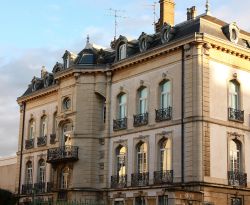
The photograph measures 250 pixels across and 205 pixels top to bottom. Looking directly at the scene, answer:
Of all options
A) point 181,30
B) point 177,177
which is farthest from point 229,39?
point 177,177

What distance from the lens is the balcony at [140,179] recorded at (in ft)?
120

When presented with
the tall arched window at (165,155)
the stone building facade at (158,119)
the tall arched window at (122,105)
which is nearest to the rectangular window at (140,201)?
the stone building facade at (158,119)

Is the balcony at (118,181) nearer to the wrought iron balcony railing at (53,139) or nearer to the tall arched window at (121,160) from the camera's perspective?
the tall arched window at (121,160)

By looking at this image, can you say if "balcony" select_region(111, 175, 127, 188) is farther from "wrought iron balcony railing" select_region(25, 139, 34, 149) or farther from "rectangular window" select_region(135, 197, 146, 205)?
"wrought iron balcony railing" select_region(25, 139, 34, 149)

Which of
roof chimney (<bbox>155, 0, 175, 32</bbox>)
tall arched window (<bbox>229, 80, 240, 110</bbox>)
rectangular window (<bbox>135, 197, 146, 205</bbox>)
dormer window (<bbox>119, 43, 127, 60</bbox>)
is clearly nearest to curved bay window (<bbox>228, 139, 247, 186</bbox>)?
tall arched window (<bbox>229, 80, 240, 110</bbox>)

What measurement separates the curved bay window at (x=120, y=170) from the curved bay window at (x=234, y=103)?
7500 mm

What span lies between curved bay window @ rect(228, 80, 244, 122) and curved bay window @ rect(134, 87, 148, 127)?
5308 mm

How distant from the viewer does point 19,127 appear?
51.2m

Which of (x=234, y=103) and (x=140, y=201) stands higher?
(x=234, y=103)

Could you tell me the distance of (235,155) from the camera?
3562 cm

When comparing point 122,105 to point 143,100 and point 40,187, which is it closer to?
point 143,100

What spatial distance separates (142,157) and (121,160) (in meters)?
2.08

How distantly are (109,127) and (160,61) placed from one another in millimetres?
6242

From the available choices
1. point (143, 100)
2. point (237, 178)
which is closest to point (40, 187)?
point (143, 100)
